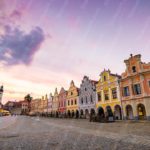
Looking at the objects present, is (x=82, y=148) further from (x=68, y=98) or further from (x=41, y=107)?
(x=41, y=107)

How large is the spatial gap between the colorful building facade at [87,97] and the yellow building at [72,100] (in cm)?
283

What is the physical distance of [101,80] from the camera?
4072 cm

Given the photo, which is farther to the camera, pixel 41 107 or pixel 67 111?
pixel 41 107

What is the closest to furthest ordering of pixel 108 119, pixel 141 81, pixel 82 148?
pixel 82 148
pixel 108 119
pixel 141 81

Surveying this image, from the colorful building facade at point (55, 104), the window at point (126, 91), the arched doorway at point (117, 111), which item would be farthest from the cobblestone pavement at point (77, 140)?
the colorful building facade at point (55, 104)

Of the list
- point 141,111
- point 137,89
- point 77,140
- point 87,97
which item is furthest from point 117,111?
point 77,140

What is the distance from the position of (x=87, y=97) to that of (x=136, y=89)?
17.4 m

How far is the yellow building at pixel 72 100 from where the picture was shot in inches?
2061

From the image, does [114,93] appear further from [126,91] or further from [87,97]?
[87,97]

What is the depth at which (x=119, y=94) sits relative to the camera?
1385 inches

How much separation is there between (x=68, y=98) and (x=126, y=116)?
27.8 meters

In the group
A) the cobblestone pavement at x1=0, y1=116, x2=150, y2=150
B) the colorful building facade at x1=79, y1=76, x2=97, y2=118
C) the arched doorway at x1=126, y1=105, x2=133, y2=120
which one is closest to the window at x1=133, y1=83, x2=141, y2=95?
the arched doorway at x1=126, y1=105, x2=133, y2=120

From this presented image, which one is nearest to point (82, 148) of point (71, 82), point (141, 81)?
point (141, 81)

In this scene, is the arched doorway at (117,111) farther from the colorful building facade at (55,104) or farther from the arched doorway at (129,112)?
the colorful building facade at (55,104)
